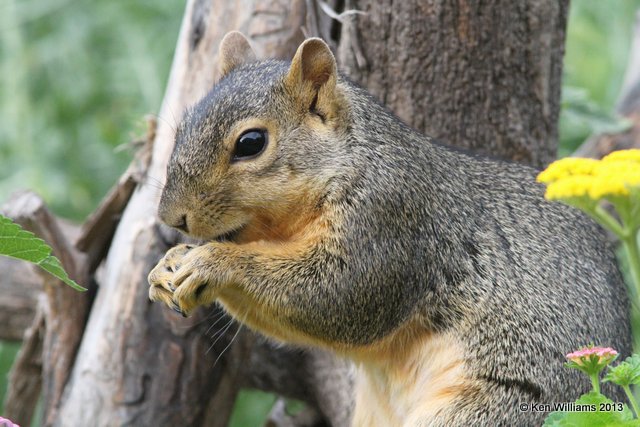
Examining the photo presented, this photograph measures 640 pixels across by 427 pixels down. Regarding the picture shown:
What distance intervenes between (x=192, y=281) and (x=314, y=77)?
2.32 ft

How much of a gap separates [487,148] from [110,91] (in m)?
4.88

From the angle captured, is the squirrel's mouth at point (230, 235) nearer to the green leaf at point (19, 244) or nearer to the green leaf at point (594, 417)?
the green leaf at point (19, 244)

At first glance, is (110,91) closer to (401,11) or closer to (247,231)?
(401,11)

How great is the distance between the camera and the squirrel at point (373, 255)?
279 cm

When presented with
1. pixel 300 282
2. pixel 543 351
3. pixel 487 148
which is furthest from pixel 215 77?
pixel 543 351

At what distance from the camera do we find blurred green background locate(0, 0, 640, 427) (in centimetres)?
701

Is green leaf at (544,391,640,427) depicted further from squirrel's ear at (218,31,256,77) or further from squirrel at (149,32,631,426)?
squirrel's ear at (218,31,256,77)

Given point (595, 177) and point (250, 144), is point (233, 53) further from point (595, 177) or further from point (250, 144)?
point (595, 177)

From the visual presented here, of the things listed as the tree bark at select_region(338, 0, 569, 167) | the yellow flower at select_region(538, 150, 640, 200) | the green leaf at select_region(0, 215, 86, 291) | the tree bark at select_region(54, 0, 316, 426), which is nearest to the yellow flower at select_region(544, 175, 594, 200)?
the yellow flower at select_region(538, 150, 640, 200)

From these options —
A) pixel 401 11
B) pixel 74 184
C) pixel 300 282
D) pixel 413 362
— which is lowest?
pixel 74 184

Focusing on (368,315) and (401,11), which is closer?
(368,315)

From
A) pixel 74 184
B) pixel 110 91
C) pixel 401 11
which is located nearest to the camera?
pixel 401 11

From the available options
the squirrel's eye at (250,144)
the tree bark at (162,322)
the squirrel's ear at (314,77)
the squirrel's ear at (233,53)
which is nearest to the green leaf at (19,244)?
the squirrel's eye at (250,144)

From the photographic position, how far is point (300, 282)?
110 inches
